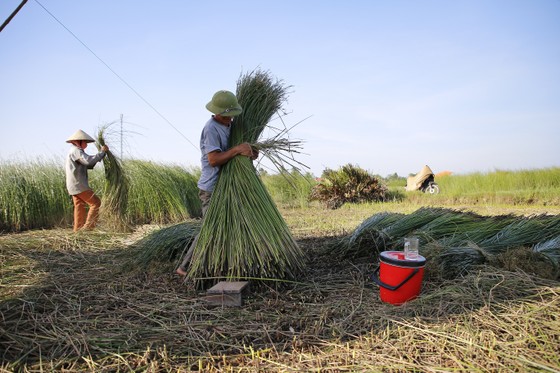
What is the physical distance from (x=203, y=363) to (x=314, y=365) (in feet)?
1.80

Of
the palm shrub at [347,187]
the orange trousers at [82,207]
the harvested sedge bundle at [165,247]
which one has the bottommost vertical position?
the harvested sedge bundle at [165,247]

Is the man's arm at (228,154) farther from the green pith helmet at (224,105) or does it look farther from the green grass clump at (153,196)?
the green grass clump at (153,196)

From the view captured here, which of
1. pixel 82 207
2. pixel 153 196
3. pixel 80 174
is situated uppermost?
pixel 80 174

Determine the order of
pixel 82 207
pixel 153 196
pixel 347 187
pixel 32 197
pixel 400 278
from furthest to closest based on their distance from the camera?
1. pixel 347 187
2. pixel 153 196
3. pixel 32 197
4. pixel 82 207
5. pixel 400 278

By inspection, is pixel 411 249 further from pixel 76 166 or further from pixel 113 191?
pixel 76 166

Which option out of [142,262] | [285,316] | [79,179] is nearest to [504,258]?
[285,316]

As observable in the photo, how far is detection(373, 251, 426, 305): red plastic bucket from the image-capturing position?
2.33m

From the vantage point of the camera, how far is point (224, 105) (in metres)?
2.93

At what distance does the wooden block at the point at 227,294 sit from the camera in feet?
7.88

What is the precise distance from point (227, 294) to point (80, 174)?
444 centimetres

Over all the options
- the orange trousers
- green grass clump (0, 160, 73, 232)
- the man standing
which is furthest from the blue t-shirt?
green grass clump (0, 160, 73, 232)

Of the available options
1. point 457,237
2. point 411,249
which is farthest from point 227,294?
point 457,237

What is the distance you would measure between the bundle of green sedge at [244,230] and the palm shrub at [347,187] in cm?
770

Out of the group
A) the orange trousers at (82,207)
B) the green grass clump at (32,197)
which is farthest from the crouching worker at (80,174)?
the green grass clump at (32,197)
